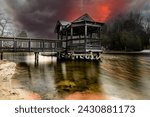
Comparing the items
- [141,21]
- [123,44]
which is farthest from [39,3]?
[123,44]

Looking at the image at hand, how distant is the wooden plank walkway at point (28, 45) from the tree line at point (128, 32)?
8.03 meters

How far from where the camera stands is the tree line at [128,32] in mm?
28873

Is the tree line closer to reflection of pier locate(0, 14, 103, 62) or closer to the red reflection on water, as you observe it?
reflection of pier locate(0, 14, 103, 62)

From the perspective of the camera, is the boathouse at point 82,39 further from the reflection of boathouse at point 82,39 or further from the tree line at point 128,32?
the tree line at point 128,32

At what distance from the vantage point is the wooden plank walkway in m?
20.1

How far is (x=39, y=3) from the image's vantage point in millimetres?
16031

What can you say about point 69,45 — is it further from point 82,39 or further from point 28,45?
point 28,45

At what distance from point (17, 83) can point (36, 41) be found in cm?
Result: 1230

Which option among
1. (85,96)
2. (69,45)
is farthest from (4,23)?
(85,96)

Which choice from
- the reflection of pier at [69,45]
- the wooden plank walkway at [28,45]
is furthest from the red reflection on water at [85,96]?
the reflection of pier at [69,45]

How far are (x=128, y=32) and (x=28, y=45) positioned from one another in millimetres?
18089

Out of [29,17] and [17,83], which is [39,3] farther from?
[17,83]

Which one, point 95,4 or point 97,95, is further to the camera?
point 95,4

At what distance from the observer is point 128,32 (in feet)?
111
